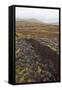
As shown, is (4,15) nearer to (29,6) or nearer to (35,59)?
(29,6)

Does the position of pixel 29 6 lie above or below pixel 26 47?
above

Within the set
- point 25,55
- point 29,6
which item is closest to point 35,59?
point 25,55

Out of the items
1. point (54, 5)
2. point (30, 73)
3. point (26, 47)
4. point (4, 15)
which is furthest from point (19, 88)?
point (54, 5)

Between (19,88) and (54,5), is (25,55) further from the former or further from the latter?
(54,5)

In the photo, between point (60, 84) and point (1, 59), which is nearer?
point (1, 59)

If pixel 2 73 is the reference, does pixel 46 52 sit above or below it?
above

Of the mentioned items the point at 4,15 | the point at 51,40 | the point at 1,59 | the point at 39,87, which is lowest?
the point at 39,87
